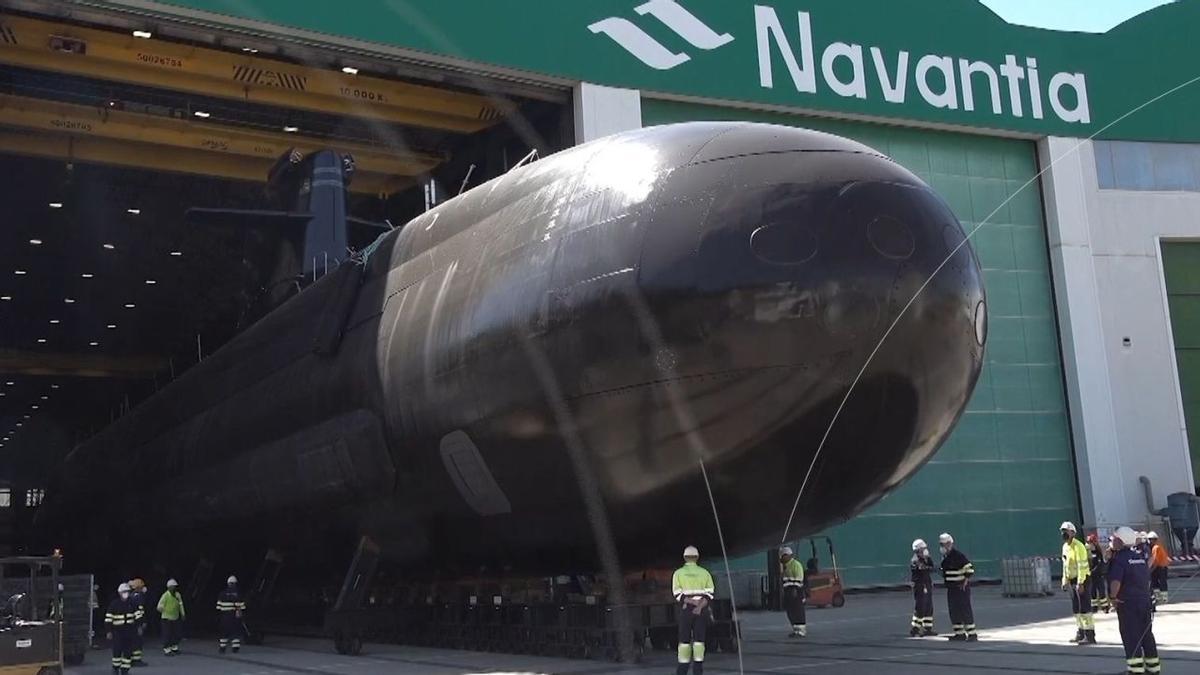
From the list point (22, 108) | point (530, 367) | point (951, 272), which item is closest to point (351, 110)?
point (22, 108)

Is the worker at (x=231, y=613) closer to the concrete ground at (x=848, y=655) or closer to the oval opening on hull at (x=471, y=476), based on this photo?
the concrete ground at (x=848, y=655)

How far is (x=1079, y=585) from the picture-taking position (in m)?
13.5

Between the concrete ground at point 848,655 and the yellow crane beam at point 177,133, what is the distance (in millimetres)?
11997

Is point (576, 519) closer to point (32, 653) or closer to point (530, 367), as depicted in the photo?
point (530, 367)

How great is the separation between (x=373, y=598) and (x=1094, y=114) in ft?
78.7

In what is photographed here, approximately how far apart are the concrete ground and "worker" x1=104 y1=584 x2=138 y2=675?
0.61 metres

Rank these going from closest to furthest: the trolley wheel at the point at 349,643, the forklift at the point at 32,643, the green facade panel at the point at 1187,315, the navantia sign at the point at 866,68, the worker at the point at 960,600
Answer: the forklift at the point at 32,643
the worker at the point at 960,600
the trolley wheel at the point at 349,643
the navantia sign at the point at 866,68
the green facade panel at the point at 1187,315

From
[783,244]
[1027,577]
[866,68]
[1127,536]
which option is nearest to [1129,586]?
[1127,536]

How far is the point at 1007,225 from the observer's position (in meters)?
29.6

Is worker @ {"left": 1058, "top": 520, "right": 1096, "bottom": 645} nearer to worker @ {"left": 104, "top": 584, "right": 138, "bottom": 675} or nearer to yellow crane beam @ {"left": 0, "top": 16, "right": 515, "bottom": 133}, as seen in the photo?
worker @ {"left": 104, "top": 584, "right": 138, "bottom": 675}

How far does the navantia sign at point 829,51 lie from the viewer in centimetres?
2238

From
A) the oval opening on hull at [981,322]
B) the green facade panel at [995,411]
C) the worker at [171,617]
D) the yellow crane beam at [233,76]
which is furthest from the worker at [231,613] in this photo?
the green facade panel at [995,411]

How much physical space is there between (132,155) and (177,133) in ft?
7.30

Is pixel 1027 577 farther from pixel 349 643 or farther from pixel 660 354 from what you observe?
pixel 660 354
